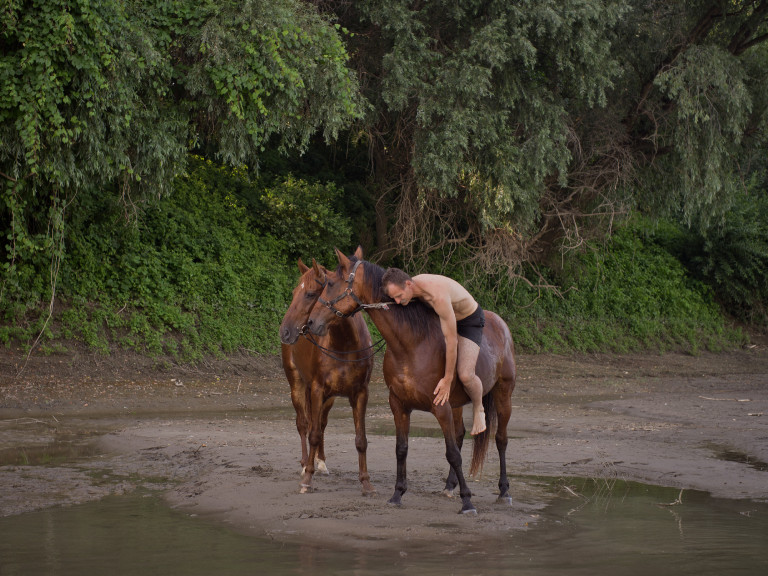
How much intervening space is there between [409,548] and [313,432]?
220 centimetres

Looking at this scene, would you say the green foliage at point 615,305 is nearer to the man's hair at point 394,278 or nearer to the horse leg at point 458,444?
the horse leg at point 458,444

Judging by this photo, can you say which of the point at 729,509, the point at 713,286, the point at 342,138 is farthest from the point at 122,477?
the point at 713,286

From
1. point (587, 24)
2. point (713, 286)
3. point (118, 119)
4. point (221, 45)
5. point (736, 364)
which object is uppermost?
point (587, 24)

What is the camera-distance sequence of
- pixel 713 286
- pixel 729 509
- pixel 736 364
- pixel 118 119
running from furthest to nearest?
1. pixel 713 286
2. pixel 736 364
3. pixel 118 119
4. pixel 729 509

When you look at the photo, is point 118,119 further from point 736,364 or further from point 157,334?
point 736,364

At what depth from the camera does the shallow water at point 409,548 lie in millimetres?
5727

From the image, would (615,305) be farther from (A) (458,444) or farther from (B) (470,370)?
(B) (470,370)

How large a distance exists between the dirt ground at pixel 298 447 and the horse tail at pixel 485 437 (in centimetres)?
32

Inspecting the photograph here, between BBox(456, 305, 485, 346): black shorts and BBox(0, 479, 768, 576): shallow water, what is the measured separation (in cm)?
166

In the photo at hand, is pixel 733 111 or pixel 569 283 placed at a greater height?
pixel 733 111

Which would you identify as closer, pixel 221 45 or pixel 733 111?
pixel 221 45

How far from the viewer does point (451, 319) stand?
23.4 ft

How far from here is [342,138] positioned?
2391 cm

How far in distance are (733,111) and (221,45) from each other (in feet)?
42.0
